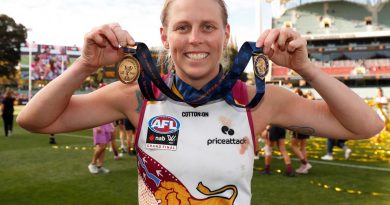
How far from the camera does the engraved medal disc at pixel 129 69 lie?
6.39ft

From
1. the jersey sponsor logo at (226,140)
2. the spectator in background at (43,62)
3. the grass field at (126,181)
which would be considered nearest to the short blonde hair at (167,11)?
the jersey sponsor logo at (226,140)

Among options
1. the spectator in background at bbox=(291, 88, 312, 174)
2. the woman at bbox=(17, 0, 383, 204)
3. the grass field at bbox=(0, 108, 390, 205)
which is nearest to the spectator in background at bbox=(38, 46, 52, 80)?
the grass field at bbox=(0, 108, 390, 205)

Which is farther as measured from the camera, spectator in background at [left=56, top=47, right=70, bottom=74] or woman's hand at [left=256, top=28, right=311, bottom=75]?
spectator in background at [left=56, top=47, right=70, bottom=74]

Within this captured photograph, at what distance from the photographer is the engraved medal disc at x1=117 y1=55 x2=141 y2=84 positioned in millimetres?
1947

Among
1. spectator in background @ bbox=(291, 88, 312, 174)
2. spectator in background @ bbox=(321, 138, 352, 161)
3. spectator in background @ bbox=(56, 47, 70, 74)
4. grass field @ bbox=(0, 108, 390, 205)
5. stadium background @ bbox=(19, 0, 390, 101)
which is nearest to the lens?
grass field @ bbox=(0, 108, 390, 205)

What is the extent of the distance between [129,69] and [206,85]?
39 cm

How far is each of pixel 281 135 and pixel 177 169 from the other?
7612 mm

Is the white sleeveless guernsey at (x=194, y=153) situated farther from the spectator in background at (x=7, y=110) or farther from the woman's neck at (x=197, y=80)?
the spectator in background at (x=7, y=110)

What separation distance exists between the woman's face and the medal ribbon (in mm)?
83

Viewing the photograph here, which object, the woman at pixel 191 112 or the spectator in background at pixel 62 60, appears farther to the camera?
the spectator in background at pixel 62 60

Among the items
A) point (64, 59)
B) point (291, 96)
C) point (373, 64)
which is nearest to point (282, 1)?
point (373, 64)

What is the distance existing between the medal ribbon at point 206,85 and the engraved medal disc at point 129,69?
3 cm

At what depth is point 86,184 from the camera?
308 inches

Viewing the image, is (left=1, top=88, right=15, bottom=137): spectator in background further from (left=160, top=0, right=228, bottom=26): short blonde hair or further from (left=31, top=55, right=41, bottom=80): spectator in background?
(left=31, top=55, right=41, bottom=80): spectator in background
